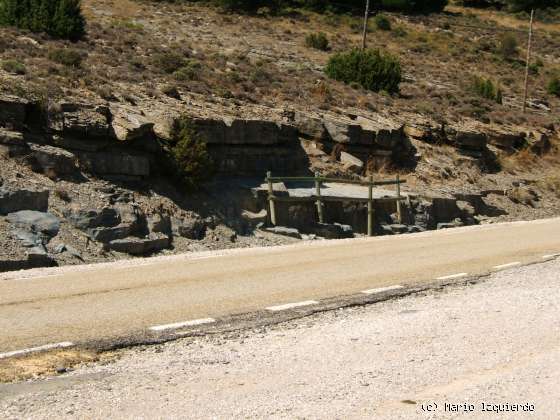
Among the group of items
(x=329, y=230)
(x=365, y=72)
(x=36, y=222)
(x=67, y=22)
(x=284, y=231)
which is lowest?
(x=329, y=230)

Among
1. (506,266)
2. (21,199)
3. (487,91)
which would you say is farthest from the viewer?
(487,91)

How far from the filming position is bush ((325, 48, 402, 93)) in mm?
41312

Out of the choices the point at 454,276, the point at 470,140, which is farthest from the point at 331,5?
the point at 454,276

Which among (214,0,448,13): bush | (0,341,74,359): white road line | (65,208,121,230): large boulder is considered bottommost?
(65,208,121,230): large boulder

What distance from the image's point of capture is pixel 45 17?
34219 millimetres

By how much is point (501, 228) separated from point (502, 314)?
48.3 ft

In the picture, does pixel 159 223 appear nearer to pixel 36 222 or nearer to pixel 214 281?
pixel 36 222

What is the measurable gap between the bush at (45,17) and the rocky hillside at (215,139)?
3.07ft

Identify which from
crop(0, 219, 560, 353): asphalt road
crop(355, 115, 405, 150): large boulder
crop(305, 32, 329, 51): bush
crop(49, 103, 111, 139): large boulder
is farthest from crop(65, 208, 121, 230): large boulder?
crop(305, 32, 329, 51): bush

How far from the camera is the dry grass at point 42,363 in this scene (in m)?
7.07

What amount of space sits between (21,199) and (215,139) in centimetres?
821

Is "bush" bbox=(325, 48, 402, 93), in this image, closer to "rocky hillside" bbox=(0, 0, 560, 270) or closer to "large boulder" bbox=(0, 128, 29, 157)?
"rocky hillside" bbox=(0, 0, 560, 270)

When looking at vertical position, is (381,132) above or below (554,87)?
below

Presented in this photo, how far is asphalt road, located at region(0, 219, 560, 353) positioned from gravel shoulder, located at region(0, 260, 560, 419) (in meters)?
1.21
